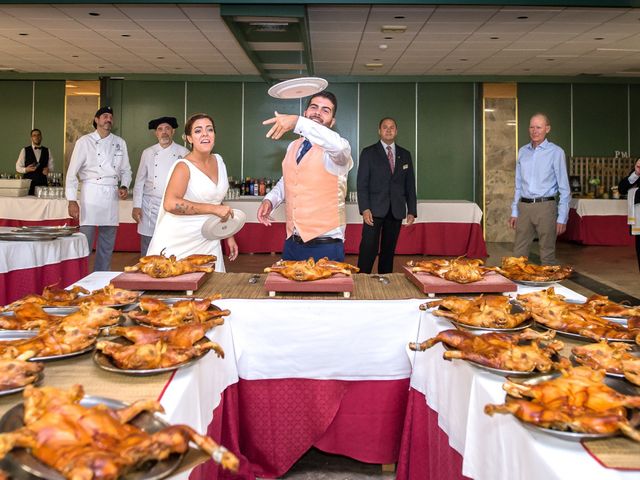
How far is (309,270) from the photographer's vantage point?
7.73 ft

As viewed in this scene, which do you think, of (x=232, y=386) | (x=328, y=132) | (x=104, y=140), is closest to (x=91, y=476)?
(x=232, y=386)

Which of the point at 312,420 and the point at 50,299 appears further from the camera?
the point at 312,420

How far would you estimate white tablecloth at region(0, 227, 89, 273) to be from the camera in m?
3.38

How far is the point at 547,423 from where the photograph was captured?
1138mm

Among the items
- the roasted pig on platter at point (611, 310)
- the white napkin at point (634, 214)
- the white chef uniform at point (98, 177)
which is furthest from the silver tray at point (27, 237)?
the white napkin at point (634, 214)

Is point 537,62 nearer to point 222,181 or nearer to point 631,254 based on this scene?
point 631,254

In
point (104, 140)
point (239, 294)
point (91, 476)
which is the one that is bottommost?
point (91, 476)

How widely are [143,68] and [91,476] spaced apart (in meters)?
10.8

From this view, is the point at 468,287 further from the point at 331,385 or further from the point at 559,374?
the point at 559,374

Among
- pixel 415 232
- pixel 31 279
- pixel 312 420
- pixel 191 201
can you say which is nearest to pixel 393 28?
pixel 415 232

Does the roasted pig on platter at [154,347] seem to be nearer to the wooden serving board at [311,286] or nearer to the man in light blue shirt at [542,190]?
the wooden serving board at [311,286]

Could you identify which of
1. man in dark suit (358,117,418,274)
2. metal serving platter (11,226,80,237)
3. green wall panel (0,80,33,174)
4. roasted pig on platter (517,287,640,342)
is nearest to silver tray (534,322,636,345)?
roasted pig on platter (517,287,640,342)

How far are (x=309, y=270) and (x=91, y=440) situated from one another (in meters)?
1.39

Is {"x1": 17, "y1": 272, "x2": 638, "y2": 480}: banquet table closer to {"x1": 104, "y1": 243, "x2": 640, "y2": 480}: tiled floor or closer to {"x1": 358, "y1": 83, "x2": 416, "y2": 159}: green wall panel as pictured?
{"x1": 104, "y1": 243, "x2": 640, "y2": 480}: tiled floor
